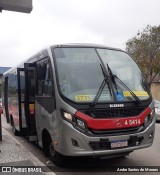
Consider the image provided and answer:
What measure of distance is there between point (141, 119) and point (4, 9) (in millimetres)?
6357

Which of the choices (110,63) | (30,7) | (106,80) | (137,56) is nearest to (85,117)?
(106,80)

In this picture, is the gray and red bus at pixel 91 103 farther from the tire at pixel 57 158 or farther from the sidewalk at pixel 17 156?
the sidewalk at pixel 17 156

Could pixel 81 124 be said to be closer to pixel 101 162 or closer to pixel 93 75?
pixel 93 75

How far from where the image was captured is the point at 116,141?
613 cm

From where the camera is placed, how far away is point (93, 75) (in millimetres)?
6641

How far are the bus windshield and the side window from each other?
0.37 metres

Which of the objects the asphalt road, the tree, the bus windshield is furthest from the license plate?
the tree

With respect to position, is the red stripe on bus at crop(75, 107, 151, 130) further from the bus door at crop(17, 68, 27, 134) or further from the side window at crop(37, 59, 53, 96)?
the bus door at crop(17, 68, 27, 134)

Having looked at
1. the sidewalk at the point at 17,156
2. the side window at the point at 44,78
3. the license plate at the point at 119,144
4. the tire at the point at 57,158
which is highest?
the side window at the point at 44,78

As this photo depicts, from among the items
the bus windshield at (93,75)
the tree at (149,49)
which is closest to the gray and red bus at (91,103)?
the bus windshield at (93,75)

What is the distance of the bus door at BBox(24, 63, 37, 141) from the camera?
8117 mm

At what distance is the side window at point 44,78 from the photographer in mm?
6828

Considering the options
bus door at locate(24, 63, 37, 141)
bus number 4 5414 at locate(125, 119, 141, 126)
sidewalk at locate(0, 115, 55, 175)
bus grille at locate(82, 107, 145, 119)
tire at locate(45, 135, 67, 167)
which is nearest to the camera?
bus grille at locate(82, 107, 145, 119)

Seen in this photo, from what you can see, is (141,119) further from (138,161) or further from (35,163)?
(35,163)
